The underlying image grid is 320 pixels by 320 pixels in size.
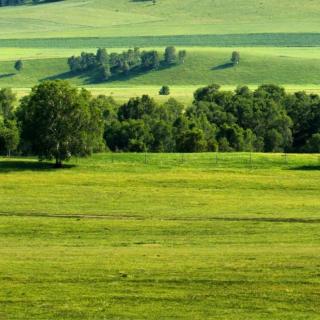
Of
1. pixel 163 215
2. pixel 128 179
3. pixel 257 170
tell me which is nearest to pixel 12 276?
pixel 163 215

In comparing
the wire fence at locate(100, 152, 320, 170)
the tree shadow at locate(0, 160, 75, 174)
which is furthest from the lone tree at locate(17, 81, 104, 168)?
the wire fence at locate(100, 152, 320, 170)

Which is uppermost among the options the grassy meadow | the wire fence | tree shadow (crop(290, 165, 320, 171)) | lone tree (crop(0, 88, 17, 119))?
the grassy meadow

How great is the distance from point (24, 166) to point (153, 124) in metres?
39.1

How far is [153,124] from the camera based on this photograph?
11912cm

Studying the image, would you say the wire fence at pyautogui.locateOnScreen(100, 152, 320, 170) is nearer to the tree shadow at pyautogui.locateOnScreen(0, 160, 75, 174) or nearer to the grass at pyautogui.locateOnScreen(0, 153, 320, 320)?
the grass at pyautogui.locateOnScreen(0, 153, 320, 320)

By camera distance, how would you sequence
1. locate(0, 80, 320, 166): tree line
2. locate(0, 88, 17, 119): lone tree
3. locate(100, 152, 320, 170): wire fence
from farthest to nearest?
1. locate(0, 88, 17, 119): lone tree
2. locate(0, 80, 320, 166): tree line
3. locate(100, 152, 320, 170): wire fence

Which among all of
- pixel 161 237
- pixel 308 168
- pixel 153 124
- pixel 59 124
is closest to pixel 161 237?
pixel 161 237

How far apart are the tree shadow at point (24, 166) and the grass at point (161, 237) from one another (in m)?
0.16

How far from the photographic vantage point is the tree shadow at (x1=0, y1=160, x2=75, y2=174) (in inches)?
3143

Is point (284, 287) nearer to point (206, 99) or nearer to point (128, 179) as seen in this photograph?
point (128, 179)

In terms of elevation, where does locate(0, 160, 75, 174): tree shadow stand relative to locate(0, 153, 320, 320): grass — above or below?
below

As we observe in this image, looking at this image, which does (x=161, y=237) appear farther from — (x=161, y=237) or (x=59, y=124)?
(x=59, y=124)

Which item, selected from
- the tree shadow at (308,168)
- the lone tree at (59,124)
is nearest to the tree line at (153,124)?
the lone tree at (59,124)

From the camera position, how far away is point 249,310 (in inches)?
1232
